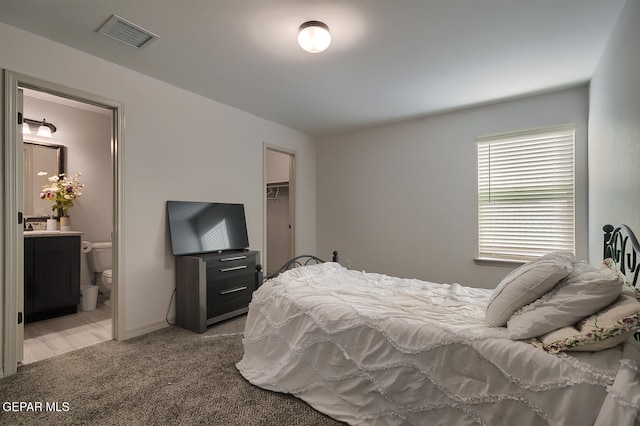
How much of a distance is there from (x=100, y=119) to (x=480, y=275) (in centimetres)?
587

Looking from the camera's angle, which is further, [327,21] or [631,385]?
[327,21]

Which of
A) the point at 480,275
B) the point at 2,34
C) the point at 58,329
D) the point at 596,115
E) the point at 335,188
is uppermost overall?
the point at 2,34

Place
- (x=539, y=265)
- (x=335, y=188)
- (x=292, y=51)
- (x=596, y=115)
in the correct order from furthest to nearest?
(x=335, y=188) < (x=596, y=115) < (x=292, y=51) < (x=539, y=265)

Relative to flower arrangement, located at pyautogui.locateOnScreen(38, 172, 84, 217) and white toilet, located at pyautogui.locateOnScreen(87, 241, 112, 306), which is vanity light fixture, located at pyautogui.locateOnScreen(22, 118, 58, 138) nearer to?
flower arrangement, located at pyautogui.locateOnScreen(38, 172, 84, 217)

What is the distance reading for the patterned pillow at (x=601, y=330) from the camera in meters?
1.13

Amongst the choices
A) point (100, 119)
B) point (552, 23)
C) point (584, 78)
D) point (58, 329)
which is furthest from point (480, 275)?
point (100, 119)

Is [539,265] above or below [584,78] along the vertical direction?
below

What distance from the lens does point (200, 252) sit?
3422 mm

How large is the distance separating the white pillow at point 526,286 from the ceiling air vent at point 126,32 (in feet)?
9.93

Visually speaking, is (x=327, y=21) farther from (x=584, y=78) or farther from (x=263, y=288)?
(x=584, y=78)

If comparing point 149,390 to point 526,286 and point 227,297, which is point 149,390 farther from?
point 526,286

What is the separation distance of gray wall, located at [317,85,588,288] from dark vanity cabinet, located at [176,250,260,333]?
6.71 ft

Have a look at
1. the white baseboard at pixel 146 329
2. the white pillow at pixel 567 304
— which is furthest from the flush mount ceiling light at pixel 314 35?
the white baseboard at pixel 146 329

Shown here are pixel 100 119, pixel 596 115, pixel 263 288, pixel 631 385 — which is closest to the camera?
pixel 631 385
